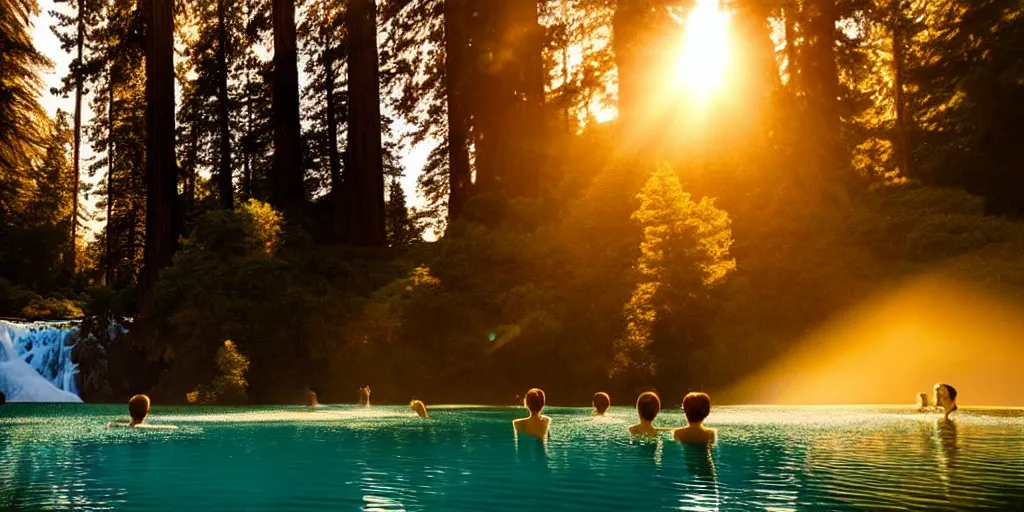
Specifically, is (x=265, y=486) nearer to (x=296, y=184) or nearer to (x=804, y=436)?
(x=804, y=436)

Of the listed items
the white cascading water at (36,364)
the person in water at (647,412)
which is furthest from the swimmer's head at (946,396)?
the white cascading water at (36,364)

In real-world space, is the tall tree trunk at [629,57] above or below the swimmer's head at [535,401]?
above

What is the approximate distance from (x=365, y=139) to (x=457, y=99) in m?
5.20

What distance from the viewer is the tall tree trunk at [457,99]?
132 ft

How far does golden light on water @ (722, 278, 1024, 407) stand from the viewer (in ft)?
96.3

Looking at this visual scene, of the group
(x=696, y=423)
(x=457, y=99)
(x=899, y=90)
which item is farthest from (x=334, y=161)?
(x=696, y=423)

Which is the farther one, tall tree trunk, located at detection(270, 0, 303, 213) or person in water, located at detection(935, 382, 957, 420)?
tall tree trunk, located at detection(270, 0, 303, 213)

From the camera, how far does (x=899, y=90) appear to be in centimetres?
4962

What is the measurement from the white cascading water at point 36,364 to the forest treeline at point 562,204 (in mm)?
1148

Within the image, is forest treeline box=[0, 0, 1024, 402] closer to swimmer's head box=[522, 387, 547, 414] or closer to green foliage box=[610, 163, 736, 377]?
green foliage box=[610, 163, 736, 377]

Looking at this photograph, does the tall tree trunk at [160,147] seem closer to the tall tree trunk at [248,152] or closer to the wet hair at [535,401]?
the tall tree trunk at [248,152]

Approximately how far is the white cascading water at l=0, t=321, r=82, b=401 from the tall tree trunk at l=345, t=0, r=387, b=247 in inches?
523

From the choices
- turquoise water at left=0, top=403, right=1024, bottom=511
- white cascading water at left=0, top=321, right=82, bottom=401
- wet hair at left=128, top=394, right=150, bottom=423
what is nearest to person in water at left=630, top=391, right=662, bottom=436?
turquoise water at left=0, top=403, right=1024, bottom=511

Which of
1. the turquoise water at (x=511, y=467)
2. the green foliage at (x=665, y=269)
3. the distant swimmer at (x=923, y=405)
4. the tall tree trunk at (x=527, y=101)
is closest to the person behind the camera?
the turquoise water at (x=511, y=467)
